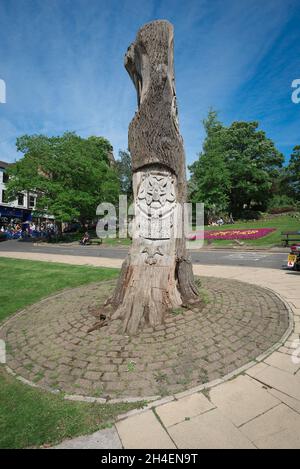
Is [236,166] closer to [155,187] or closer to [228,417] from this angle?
[155,187]

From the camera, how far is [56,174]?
91.5 ft

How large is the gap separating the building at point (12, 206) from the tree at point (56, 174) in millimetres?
8196

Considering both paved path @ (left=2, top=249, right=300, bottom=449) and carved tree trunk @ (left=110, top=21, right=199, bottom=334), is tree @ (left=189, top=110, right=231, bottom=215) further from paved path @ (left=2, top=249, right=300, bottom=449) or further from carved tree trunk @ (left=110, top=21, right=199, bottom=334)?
paved path @ (left=2, top=249, right=300, bottom=449)

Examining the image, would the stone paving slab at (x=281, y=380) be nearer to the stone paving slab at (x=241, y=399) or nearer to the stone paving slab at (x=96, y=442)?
the stone paving slab at (x=241, y=399)

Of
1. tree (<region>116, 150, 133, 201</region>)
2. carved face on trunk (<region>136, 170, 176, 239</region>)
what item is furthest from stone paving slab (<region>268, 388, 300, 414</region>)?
tree (<region>116, 150, 133, 201</region>)

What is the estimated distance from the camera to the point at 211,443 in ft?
6.48

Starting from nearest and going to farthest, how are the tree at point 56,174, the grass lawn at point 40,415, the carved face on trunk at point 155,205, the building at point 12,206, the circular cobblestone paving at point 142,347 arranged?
the grass lawn at point 40,415, the circular cobblestone paving at point 142,347, the carved face on trunk at point 155,205, the tree at point 56,174, the building at point 12,206

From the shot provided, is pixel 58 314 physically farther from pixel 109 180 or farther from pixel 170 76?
pixel 109 180

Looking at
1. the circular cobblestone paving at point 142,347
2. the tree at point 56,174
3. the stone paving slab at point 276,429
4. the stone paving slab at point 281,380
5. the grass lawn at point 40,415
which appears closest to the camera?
the stone paving slab at point 276,429

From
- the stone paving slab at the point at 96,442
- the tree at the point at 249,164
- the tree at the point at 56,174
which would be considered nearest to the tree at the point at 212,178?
the tree at the point at 249,164

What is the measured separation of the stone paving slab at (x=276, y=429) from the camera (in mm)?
1949

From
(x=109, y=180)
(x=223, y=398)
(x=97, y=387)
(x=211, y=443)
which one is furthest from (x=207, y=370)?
(x=109, y=180)

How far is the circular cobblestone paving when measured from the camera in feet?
9.44

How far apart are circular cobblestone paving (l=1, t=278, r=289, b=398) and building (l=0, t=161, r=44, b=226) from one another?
34.7 m
